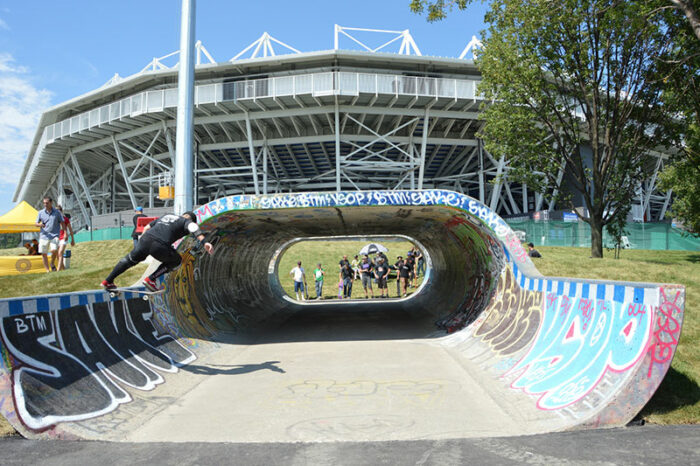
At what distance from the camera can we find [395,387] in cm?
630

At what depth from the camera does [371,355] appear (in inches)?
340

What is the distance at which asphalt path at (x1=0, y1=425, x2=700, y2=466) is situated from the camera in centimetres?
376

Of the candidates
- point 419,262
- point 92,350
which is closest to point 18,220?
point 92,350

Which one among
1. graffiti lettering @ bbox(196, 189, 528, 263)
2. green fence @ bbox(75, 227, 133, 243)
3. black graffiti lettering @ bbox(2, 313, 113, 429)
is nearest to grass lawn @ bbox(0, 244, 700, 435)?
black graffiti lettering @ bbox(2, 313, 113, 429)

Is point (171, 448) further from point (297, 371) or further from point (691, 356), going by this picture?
point (691, 356)

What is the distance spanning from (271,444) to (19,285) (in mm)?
10696

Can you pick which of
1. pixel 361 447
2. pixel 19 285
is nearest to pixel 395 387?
pixel 361 447

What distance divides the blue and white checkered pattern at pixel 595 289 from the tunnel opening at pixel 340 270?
37.4 ft

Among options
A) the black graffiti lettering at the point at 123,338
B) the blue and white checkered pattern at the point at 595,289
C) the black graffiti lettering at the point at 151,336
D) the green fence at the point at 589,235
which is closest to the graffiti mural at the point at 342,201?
the blue and white checkered pattern at the point at 595,289

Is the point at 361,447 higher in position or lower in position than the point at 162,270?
lower

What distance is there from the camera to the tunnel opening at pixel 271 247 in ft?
33.1

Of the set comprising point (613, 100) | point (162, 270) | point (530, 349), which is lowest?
point (530, 349)

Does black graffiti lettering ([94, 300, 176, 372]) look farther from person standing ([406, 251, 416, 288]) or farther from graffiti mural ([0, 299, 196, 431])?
person standing ([406, 251, 416, 288])

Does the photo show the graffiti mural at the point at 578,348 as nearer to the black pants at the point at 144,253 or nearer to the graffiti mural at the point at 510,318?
the graffiti mural at the point at 510,318
